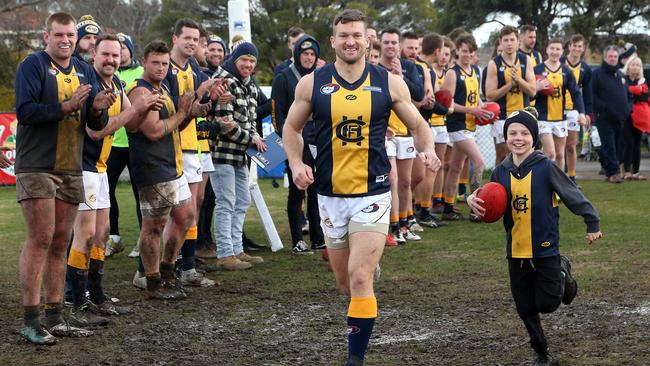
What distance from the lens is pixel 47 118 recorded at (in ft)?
20.9

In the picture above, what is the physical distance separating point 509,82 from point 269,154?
15.2 feet

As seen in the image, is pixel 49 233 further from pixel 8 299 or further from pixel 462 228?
pixel 462 228

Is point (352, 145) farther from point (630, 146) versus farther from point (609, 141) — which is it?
point (630, 146)

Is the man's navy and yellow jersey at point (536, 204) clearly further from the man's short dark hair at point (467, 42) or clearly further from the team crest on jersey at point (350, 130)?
the man's short dark hair at point (467, 42)

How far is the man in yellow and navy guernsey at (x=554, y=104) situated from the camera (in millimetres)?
14094

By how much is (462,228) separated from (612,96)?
6.17m

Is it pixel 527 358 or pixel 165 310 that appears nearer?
pixel 527 358

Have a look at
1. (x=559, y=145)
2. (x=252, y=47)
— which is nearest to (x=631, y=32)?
(x=559, y=145)

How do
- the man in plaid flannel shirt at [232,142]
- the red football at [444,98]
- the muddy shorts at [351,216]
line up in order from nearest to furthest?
the muddy shorts at [351,216]
the man in plaid flannel shirt at [232,142]
the red football at [444,98]

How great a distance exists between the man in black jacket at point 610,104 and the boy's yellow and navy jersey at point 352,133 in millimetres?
11639

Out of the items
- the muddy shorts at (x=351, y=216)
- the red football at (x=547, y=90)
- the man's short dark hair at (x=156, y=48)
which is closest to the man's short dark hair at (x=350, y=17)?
the muddy shorts at (x=351, y=216)

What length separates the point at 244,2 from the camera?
1305 centimetres

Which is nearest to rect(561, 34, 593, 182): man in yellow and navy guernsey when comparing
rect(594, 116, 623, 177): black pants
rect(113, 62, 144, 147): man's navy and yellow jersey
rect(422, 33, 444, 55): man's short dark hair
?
rect(594, 116, 623, 177): black pants

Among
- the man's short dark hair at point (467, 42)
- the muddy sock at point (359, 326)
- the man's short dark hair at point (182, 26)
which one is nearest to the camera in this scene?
the muddy sock at point (359, 326)
